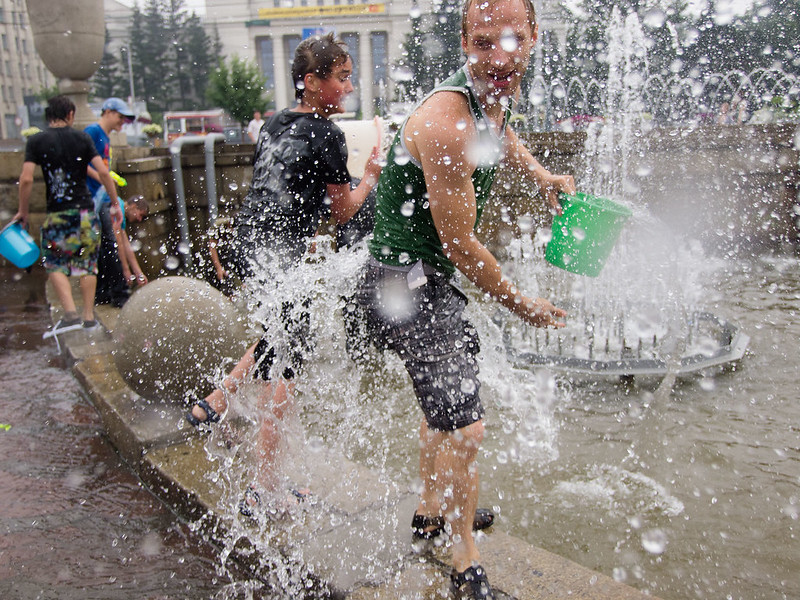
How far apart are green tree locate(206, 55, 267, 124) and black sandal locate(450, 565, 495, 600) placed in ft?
179

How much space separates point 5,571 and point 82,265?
3430 mm

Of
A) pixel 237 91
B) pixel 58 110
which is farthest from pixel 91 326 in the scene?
pixel 237 91

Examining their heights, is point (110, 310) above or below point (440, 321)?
below

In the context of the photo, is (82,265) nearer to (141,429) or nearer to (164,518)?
(141,429)

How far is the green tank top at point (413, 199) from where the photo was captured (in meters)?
2.24

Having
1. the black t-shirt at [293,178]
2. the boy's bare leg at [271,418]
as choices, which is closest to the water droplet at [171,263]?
the black t-shirt at [293,178]

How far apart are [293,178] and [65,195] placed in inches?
141

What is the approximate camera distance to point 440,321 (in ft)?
7.63

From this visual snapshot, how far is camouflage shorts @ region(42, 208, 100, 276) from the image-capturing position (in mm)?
5531

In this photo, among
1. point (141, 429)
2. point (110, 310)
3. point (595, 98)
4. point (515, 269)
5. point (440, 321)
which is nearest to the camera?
point (440, 321)

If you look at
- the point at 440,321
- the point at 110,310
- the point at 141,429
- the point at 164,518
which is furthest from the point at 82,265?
the point at 440,321

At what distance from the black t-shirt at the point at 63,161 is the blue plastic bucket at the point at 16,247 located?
0.37 meters

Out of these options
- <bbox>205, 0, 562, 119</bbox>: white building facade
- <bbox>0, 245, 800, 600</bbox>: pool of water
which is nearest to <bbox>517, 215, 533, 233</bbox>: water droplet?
<bbox>0, 245, 800, 600</bbox>: pool of water

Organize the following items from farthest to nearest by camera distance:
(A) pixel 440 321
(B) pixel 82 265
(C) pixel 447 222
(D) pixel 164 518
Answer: (B) pixel 82 265 < (D) pixel 164 518 < (A) pixel 440 321 < (C) pixel 447 222
